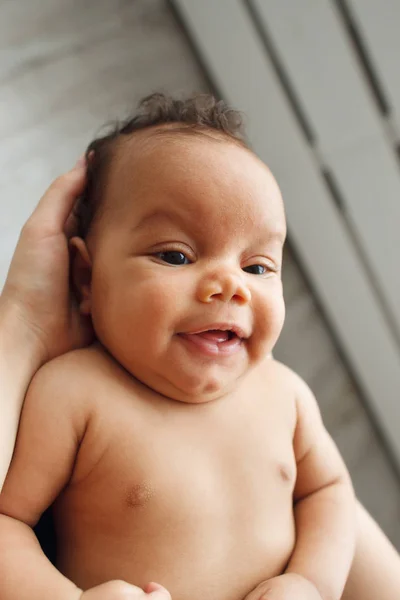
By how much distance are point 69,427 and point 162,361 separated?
0.39ft

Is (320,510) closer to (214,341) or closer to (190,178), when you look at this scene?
(214,341)

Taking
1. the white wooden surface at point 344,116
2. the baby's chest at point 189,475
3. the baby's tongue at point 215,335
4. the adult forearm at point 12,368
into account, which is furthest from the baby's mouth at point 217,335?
the white wooden surface at point 344,116

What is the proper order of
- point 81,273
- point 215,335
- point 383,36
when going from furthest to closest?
point 383,36, point 81,273, point 215,335

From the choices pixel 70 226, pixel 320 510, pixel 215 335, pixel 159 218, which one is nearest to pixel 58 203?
pixel 70 226

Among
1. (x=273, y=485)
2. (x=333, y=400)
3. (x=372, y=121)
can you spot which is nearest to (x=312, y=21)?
(x=372, y=121)

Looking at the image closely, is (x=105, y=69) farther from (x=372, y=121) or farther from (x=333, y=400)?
(x=333, y=400)

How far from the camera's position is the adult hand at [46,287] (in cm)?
81

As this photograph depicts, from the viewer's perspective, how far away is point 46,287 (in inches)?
32.1

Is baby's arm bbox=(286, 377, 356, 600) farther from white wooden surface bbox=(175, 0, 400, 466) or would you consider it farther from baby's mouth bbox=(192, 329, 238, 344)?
white wooden surface bbox=(175, 0, 400, 466)

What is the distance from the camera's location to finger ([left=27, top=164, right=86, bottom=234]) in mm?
842

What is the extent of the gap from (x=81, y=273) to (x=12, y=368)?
6.2 inches

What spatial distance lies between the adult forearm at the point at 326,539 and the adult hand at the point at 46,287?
0.36 m

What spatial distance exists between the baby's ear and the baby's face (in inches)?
1.1

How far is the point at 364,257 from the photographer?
133 cm
